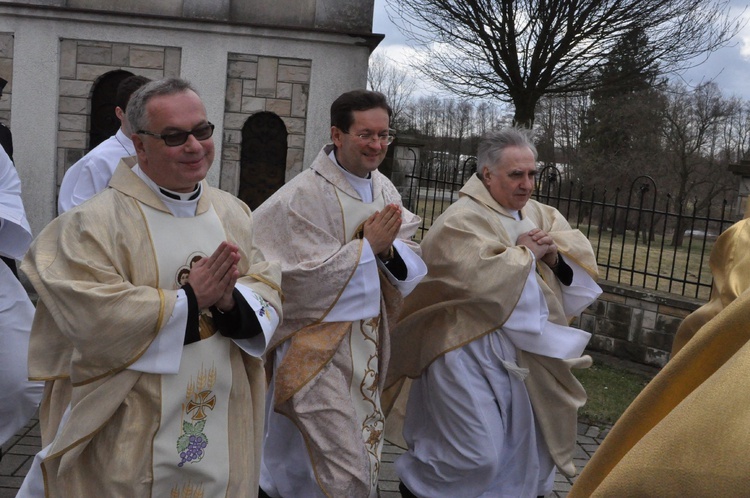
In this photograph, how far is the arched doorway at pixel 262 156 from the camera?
10.2m

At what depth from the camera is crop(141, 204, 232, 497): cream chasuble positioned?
3.08 m

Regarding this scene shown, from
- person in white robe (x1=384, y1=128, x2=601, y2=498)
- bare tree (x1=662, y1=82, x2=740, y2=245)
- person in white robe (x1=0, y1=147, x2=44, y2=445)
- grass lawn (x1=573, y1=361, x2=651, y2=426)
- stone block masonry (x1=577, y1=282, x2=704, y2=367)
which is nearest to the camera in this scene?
person in white robe (x1=0, y1=147, x2=44, y2=445)

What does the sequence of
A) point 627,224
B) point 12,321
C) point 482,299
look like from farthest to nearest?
point 627,224, point 482,299, point 12,321

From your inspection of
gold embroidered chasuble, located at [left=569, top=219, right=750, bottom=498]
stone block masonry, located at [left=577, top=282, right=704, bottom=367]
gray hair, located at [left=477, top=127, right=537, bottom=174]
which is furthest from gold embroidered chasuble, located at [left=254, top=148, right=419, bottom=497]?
stone block masonry, located at [left=577, top=282, right=704, bottom=367]

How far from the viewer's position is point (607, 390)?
7633 millimetres

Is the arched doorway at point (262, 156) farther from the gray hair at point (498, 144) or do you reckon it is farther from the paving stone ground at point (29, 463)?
the gray hair at point (498, 144)

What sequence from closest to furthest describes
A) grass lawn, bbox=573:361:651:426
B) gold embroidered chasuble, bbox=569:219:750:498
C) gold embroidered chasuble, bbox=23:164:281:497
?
gold embroidered chasuble, bbox=569:219:750:498 < gold embroidered chasuble, bbox=23:164:281:497 < grass lawn, bbox=573:361:651:426

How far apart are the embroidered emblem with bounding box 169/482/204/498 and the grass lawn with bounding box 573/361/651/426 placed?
430 centimetres

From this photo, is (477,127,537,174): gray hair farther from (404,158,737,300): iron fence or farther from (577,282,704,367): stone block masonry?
(577,282,704,367): stone block masonry

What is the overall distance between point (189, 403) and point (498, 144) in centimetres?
249

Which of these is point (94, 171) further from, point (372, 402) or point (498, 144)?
point (498, 144)

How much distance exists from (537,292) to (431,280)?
0.58m

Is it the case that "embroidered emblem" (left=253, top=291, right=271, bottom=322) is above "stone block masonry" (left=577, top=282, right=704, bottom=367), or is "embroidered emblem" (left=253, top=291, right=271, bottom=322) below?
above

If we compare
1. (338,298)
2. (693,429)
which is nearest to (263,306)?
(338,298)
